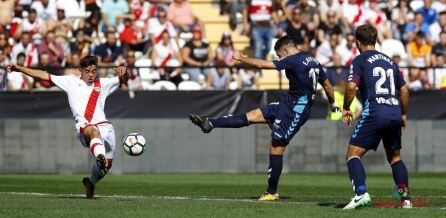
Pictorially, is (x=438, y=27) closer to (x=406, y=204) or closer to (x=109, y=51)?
(x=109, y=51)

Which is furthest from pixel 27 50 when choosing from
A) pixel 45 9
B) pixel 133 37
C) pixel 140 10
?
pixel 140 10

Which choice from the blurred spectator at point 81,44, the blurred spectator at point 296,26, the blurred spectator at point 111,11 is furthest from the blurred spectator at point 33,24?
the blurred spectator at point 296,26

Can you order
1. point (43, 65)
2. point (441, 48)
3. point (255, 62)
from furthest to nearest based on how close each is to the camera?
point (441, 48)
point (43, 65)
point (255, 62)

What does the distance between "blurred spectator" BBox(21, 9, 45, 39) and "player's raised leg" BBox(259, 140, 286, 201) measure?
12.7 m

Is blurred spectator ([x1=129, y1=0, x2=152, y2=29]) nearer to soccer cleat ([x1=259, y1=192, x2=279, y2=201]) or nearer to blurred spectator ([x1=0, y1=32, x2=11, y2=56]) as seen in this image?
blurred spectator ([x1=0, y1=32, x2=11, y2=56])

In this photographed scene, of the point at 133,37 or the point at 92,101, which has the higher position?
the point at 133,37

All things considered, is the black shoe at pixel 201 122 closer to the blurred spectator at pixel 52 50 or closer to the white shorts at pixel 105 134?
the white shorts at pixel 105 134

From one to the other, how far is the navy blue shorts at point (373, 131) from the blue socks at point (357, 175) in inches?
8.0

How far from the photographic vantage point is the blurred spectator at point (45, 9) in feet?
90.9

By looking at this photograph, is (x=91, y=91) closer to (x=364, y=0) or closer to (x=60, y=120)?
(x=60, y=120)

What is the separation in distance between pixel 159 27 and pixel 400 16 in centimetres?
617

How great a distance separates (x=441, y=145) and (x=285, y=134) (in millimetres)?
9893

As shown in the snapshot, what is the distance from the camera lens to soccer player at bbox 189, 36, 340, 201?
1508 centimetres

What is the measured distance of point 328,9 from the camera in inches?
1121
